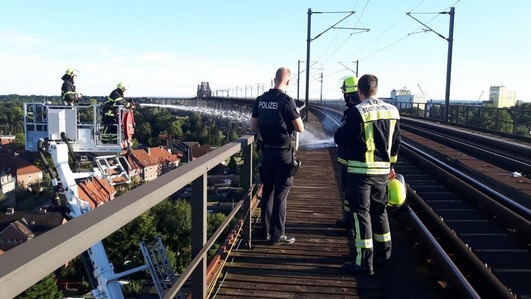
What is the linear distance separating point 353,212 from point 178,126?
98.2 metres

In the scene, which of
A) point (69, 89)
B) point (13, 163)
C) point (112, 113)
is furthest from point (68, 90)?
point (13, 163)

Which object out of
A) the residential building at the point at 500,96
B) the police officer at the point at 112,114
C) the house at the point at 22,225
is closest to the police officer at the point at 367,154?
the police officer at the point at 112,114

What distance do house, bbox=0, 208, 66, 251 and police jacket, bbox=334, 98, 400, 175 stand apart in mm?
28292

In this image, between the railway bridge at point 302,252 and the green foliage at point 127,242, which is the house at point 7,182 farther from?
the railway bridge at point 302,252

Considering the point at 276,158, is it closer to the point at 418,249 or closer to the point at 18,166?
the point at 418,249

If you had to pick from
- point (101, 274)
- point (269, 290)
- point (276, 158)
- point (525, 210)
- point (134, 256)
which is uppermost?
point (276, 158)

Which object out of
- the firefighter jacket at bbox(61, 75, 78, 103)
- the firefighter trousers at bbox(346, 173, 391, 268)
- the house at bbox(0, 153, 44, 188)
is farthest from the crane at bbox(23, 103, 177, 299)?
the house at bbox(0, 153, 44, 188)

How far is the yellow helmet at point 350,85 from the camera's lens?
→ 238 inches

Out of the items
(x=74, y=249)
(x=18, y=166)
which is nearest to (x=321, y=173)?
(x=74, y=249)

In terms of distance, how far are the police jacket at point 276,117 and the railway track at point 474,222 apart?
1.87m

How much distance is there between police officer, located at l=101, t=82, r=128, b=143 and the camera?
14.1 meters

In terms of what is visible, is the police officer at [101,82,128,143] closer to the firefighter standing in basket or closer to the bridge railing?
the firefighter standing in basket

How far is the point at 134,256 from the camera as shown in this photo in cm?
2838

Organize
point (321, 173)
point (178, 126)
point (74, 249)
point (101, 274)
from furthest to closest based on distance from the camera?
1. point (178, 126)
2. point (101, 274)
3. point (321, 173)
4. point (74, 249)
